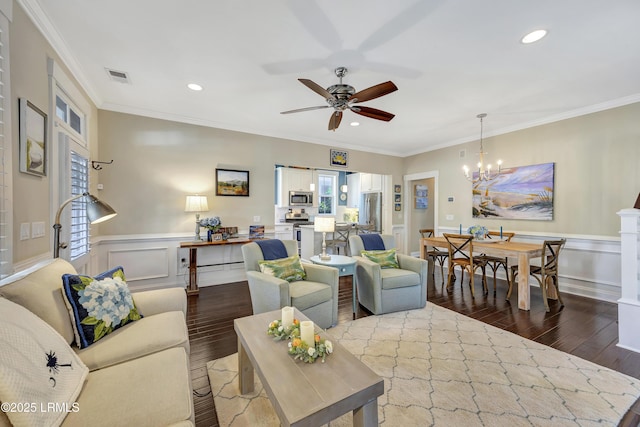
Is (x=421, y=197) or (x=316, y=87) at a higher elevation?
(x=316, y=87)

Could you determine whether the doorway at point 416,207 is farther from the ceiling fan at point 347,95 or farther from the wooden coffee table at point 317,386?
the wooden coffee table at point 317,386

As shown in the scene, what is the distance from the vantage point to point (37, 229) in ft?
6.81

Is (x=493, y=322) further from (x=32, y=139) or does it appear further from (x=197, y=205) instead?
(x=32, y=139)

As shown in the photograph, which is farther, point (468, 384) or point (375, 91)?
point (375, 91)

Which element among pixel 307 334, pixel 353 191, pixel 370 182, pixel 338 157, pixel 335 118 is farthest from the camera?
Answer: pixel 353 191

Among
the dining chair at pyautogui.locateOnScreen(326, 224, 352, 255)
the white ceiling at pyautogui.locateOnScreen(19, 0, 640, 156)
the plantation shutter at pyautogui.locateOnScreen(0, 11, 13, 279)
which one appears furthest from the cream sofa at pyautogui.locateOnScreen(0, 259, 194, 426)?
the dining chair at pyautogui.locateOnScreen(326, 224, 352, 255)

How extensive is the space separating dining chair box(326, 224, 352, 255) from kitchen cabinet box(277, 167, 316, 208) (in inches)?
79.8

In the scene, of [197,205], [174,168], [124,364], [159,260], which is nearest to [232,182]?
[197,205]

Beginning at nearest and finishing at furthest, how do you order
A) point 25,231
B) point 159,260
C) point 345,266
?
point 25,231 → point 345,266 → point 159,260

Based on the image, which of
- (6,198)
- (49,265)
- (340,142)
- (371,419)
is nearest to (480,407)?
(371,419)

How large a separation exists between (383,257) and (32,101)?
12.0 feet

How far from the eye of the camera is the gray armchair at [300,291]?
8.18 ft

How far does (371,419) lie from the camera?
1.24 m

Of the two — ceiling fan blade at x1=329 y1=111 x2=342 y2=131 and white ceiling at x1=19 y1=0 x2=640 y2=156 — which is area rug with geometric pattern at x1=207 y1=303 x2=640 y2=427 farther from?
white ceiling at x1=19 y1=0 x2=640 y2=156
